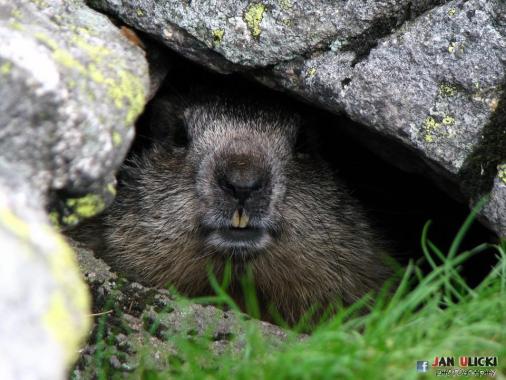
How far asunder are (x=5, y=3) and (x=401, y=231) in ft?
11.5

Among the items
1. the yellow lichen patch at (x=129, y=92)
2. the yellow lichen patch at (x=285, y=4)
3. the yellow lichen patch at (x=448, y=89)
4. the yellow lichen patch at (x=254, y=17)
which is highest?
the yellow lichen patch at (x=285, y=4)

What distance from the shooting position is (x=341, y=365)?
2584 mm

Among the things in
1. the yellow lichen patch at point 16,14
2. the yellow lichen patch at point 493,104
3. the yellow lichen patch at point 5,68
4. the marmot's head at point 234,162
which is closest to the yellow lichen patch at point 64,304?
the yellow lichen patch at point 5,68

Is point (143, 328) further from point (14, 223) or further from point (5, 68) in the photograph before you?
point (14, 223)

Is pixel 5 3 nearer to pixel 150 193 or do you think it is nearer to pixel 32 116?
pixel 32 116

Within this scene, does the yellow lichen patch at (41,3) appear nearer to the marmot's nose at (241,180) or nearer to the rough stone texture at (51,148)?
the rough stone texture at (51,148)

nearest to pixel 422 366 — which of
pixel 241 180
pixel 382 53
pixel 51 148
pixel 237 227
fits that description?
pixel 51 148

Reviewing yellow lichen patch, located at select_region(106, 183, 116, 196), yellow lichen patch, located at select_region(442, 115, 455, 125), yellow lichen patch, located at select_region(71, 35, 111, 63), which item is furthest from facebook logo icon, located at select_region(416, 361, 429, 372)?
yellow lichen patch, located at select_region(71, 35, 111, 63)

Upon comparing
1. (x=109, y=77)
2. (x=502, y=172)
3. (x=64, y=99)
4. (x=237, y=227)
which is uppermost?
(x=502, y=172)

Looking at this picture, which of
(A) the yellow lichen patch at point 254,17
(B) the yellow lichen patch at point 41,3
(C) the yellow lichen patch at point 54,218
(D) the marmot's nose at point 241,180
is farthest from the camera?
(D) the marmot's nose at point 241,180

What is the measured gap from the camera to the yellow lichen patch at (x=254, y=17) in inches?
160

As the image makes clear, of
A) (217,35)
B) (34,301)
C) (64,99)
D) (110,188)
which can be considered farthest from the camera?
(217,35)

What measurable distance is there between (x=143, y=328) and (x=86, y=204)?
1349mm

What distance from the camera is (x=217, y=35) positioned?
4133 mm
